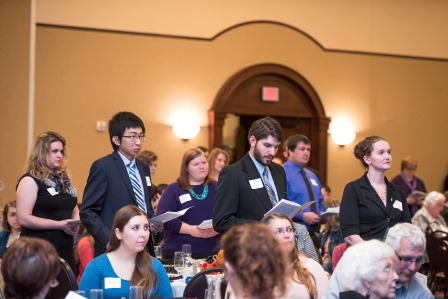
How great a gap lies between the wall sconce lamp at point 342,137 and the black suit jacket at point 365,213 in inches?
261

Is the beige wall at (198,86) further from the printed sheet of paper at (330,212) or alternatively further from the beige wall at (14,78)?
the printed sheet of paper at (330,212)

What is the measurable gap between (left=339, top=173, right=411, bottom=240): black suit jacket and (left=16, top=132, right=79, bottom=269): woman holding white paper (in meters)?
1.79

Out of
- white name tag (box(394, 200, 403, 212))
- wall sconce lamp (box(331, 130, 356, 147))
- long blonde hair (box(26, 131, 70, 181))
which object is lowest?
white name tag (box(394, 200, 403, 212))

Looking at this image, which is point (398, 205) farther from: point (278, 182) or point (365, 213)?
point (278, 182)

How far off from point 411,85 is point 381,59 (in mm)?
696

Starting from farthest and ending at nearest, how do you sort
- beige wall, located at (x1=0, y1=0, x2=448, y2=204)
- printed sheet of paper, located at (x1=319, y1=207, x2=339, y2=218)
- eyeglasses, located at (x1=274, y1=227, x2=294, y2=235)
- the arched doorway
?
the arched doorway
beige wall, located at (x1=0, y1=0, x2=448, y2=204)
printed sheet of paper, located at (x1=319, y1=207, x2=339, y2=218)
eyeglasses, located at (x1=274, y1=227, x2=294, y2=235)

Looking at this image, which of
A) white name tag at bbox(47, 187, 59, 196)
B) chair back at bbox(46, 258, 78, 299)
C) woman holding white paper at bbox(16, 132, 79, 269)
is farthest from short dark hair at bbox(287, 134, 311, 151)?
chair back at bbox(46, 258, 78, 299)

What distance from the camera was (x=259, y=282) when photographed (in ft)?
7.92

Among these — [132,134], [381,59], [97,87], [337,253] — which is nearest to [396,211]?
[337,253]

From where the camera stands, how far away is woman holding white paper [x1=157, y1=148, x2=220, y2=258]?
5805 mm

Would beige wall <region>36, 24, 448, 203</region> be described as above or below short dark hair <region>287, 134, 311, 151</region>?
above

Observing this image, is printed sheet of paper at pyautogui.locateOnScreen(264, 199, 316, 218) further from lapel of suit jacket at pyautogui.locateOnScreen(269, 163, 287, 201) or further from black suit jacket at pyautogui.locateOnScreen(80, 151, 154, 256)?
black suit jacket at pyautogui.locateOnScreen(80, 151, 154, 256)

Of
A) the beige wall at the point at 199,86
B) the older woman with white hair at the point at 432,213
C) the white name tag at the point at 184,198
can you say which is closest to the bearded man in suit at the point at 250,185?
the white name tag at the point at 184,198

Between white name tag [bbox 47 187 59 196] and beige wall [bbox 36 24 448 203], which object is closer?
white name tag [bbox 47 187 59 196]
